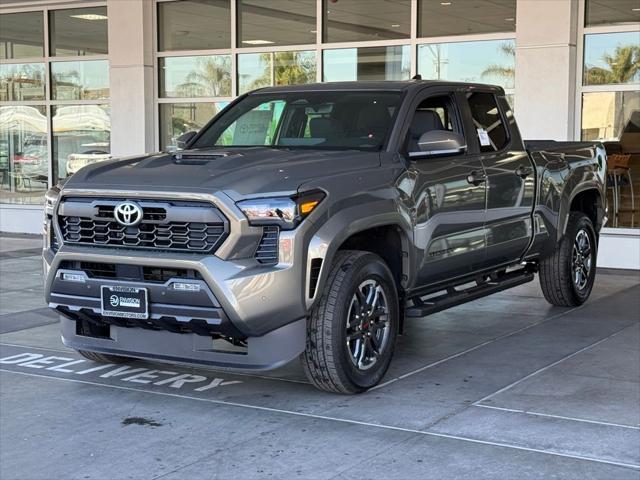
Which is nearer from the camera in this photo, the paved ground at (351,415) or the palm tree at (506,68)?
the paved ground at (351,415)

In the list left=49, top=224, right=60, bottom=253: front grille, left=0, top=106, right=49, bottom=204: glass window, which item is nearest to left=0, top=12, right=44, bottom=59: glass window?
left=0, top=106, right=49, bottom=204: glass window

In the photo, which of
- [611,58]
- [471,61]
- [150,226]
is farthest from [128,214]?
[471,61]

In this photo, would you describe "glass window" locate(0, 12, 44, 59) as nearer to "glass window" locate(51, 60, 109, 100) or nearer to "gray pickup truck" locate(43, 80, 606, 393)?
"glass window" locate(51, 60, 109, 100)

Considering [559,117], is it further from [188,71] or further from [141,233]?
[141,233]

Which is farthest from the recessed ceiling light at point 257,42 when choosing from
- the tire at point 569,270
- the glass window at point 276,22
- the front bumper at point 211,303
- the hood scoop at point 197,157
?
the front bumper at point 211,303

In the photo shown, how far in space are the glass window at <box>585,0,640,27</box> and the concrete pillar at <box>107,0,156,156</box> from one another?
6.98m

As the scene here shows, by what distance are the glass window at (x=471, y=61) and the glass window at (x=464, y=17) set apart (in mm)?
175

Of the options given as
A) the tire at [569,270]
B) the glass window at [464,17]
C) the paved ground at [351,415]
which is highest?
the glass window at [464,17]

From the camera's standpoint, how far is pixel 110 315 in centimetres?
541

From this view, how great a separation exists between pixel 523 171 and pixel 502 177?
43cm

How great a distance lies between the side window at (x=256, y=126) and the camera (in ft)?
22.5

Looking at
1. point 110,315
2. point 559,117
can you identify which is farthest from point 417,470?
point 559,117

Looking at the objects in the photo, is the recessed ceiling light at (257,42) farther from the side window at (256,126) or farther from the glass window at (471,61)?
the side window at (256,126)

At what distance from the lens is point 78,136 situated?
53.1ft
